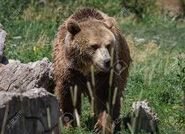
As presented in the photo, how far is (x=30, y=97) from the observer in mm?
5559

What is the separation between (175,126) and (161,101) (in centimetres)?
144

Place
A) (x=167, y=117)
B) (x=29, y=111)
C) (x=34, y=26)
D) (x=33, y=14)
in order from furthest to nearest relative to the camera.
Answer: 1. (x=33, y=14)
2. (x=34, y=26)
3. (x=167, y=117)
4. (x=29, y=111)

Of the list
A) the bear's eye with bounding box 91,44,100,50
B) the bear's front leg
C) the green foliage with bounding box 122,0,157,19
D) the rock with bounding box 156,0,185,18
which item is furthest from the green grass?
the bear's eye with bounding box 91,44,100,50

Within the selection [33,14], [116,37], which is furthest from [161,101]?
[33,14]

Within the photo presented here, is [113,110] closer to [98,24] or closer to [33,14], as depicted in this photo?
[98,24]

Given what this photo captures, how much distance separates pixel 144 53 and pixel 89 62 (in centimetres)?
622

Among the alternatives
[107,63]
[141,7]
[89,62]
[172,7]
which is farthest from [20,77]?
[172,7]

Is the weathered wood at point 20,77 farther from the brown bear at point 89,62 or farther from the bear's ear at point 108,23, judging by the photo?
the bear's ear at point 108,23

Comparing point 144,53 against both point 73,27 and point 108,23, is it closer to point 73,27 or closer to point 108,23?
point 108,23

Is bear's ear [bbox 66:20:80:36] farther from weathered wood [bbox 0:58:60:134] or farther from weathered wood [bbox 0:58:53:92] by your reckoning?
weathered wood [bbox 0:58:60:134]

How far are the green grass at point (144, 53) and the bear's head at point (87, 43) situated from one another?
1.99 feet

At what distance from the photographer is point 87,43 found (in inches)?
302

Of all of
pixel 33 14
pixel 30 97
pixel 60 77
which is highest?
pixel 30 97

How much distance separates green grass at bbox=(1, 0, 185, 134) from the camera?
27.6ft
